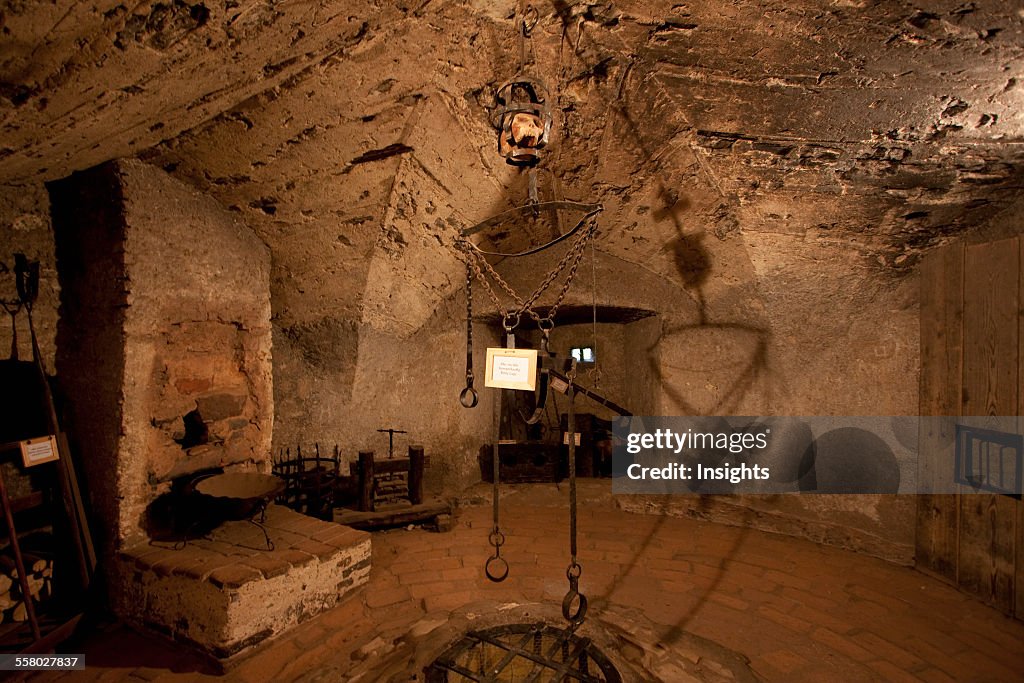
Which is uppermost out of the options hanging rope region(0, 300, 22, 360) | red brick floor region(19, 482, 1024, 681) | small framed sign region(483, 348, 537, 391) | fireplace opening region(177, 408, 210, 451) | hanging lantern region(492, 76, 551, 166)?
hanging lantern region(492, 76, 551, 166)

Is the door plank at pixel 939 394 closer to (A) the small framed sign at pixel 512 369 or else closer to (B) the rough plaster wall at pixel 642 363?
(B) the rough plaster wall at pixel 642 363

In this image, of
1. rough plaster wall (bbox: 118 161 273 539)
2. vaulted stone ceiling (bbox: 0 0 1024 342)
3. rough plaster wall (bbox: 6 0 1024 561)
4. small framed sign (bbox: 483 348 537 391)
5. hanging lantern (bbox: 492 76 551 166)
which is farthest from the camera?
rough plaster wall (bbox: 118 161 273 539)

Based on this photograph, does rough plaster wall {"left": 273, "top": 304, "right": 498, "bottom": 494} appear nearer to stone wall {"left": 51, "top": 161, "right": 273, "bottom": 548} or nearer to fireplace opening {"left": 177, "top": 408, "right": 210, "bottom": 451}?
stone wall {"left": 51, "top": 161, "right": 273, "bottom": 548}

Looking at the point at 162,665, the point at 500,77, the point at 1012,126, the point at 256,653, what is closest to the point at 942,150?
the point at 1012,126

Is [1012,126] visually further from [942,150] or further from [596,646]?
[596,646]

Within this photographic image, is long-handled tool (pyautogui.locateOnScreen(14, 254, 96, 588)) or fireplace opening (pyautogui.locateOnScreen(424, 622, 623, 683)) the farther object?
long-handled tool (pyautogui.locateOnScreen(14, 254, 96, 588))

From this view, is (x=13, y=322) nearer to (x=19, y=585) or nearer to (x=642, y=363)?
(x=19, y=585)

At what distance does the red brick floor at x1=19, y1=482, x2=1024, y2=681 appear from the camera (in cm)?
254

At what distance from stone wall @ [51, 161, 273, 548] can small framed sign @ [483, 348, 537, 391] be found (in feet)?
7.48

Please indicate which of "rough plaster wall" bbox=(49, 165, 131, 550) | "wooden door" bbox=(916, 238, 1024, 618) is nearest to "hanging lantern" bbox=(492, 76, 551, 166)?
"rough plaster wall" bbox=(49, 165, 131, 550)

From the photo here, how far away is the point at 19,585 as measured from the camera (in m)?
2.87

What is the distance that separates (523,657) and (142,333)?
3047 millimetres

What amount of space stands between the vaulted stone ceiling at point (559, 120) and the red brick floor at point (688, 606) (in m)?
2.33

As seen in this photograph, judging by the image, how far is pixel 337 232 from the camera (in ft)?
12.5
